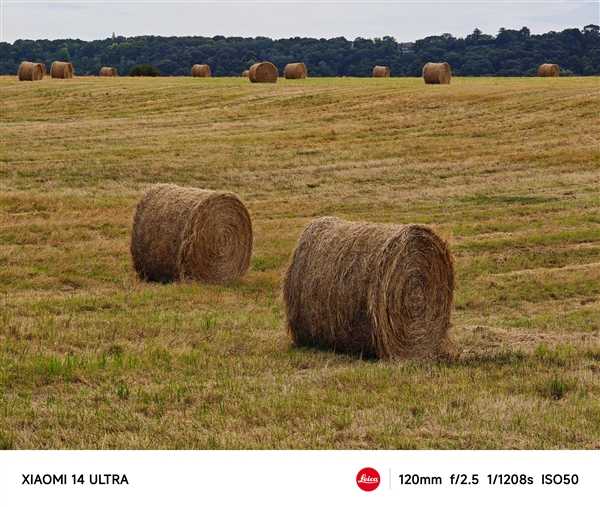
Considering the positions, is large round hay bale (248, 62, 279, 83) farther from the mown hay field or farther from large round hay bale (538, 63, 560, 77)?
large round hay bale (538, 63, 560, 77)

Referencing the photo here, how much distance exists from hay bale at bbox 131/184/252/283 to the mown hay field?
0.53 m

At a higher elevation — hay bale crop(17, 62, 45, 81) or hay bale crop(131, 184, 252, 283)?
hay bale crop(17, 62, 45, 81)

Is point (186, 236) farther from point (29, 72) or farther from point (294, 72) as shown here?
point (294, 72)

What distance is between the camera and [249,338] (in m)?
12.4

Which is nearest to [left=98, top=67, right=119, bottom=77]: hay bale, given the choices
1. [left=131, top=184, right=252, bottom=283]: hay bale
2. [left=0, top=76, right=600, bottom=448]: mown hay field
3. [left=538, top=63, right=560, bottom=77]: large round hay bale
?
[left=0, top=76, right=600, bottom=448]: mown hay field

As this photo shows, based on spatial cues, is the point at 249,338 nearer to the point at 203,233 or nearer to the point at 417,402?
the point at 417,402

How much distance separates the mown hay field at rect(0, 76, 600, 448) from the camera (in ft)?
28.3

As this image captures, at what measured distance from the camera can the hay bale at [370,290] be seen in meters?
11.8

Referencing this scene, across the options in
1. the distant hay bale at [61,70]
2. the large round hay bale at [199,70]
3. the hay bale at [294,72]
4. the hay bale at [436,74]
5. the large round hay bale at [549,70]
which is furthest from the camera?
the large round hay bale at [199,70]

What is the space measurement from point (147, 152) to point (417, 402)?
24183 mm
